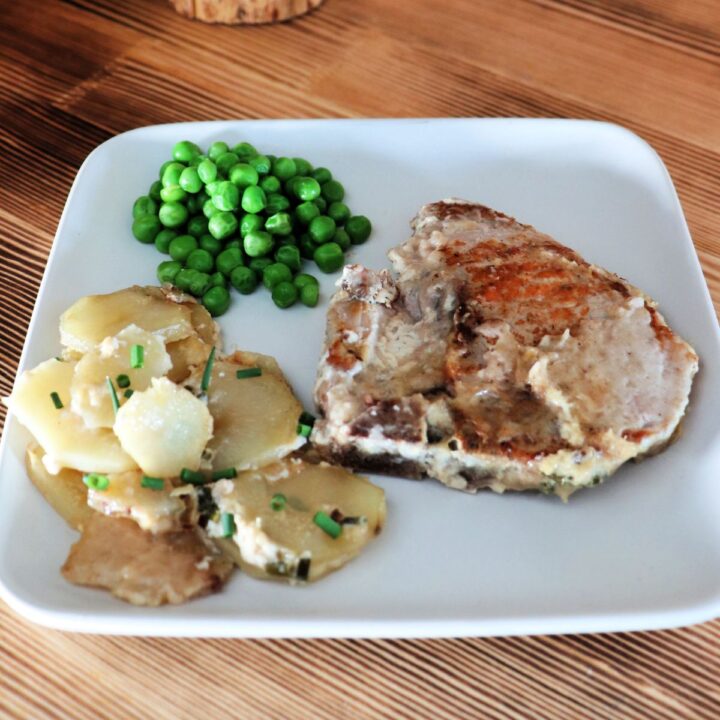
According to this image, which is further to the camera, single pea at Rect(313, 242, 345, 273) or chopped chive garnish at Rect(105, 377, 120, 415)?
single pea at Rect(313, 242, 345, 273)

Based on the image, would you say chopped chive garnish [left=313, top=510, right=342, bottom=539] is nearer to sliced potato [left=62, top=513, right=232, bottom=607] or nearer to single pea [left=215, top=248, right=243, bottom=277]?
sliced potato [left=62, top=513, right=232, bottom=607]

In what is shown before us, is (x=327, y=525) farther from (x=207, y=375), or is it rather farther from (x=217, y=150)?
(x=217, y=150)

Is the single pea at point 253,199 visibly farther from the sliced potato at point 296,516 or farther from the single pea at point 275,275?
the sliced potato at point 296,516

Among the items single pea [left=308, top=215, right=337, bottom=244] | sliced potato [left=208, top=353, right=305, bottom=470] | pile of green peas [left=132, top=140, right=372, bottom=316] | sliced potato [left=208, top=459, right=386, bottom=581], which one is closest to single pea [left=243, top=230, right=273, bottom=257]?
pile of green peas [left=132, top=140, right=372, bottom=316]

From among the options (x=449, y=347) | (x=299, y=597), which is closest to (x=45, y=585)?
(x=299, y=597)

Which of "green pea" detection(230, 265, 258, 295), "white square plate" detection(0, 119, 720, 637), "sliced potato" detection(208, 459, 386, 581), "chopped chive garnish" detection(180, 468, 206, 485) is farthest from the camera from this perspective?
"green pea" detection(230, 265, 258, 295)

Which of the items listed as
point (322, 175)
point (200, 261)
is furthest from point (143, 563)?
point (322, 175)

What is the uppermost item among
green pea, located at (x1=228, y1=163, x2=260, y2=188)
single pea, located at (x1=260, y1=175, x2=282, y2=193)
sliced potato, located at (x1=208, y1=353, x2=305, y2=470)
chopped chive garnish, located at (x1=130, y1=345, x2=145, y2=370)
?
green pea, located at (x1=228, y1=163, x2=260, y2=188)
